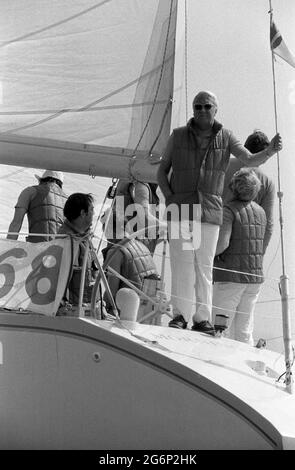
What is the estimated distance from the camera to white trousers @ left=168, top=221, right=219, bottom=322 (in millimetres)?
3857

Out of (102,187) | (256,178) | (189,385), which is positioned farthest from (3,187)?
(189,385)

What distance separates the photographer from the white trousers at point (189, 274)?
3.86 m

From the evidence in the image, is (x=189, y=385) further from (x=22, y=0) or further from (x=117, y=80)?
(x=22, y=0)

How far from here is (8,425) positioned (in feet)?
11.3

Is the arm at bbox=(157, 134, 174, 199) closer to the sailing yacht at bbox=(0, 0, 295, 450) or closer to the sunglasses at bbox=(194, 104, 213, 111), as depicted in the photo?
the sunglasses at bbox=(194, 104, 213, 111)

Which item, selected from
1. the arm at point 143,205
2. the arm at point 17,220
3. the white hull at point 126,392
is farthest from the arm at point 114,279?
the arm at point 17,220

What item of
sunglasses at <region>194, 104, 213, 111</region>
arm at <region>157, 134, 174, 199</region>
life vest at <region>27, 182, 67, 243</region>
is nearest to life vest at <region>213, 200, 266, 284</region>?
arm at <region>157, 134, 174, 199</region>

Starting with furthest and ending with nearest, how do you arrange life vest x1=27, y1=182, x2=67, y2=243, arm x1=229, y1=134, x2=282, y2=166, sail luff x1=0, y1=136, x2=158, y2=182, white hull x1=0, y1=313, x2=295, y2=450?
1. life vest x1=27, y1=182, x2=67, y2=243
2. sail luff x1=0, y1=136, x2=158, y2=182
3. arm x1=229, y1=134, x2=282, y2=166
4. white hull x1=0, y1=313, x2=295, y2=450

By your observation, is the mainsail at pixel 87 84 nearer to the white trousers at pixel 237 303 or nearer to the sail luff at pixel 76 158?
the sail luff at pixel 76 158

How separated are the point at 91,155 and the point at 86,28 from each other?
592 mm

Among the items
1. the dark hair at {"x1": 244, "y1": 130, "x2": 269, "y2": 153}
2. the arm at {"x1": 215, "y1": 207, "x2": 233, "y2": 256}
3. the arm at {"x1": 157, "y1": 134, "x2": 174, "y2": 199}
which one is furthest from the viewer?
the dark hair at {"x1": 244, "y1": 130, "x2": 269, "y2": 153}

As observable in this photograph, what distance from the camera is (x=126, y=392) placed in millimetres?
3178

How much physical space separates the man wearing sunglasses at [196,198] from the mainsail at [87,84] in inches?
14.8
